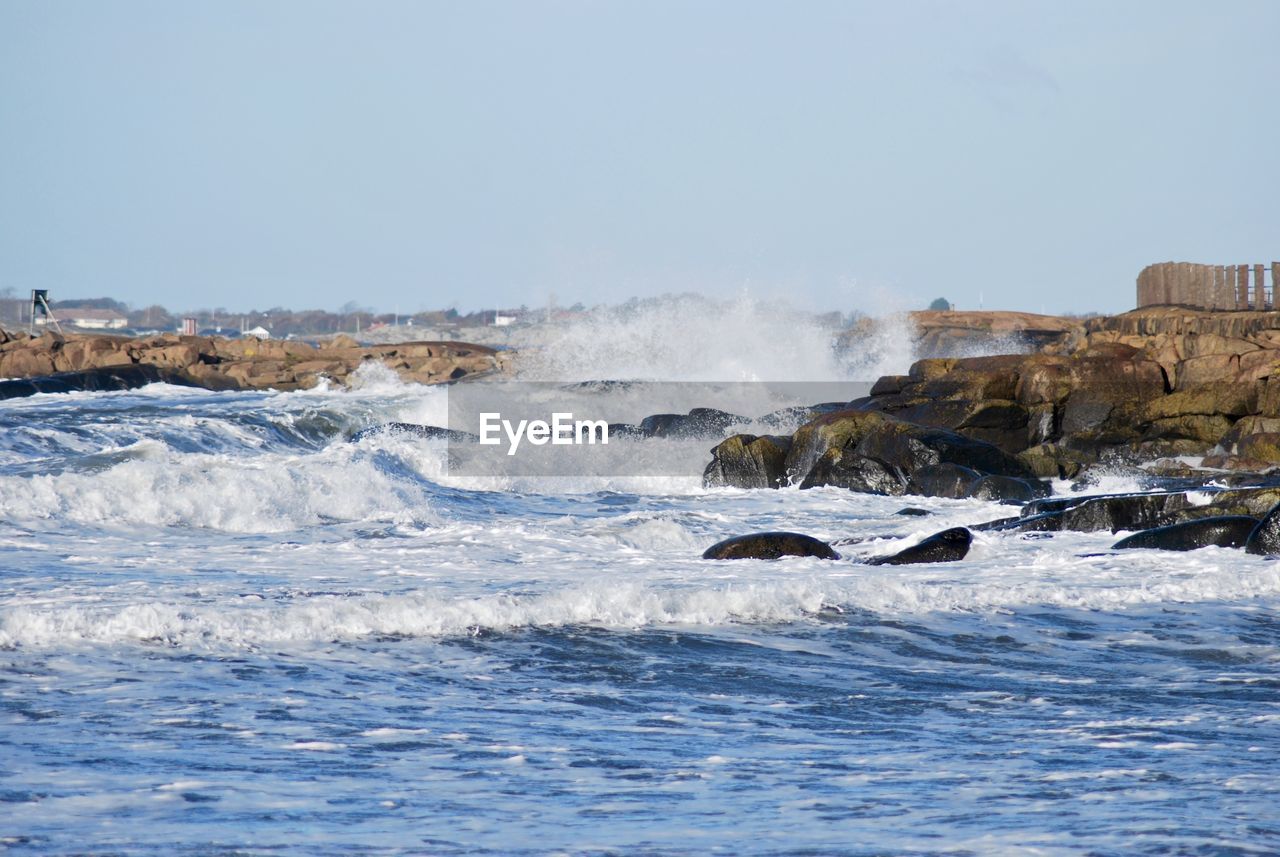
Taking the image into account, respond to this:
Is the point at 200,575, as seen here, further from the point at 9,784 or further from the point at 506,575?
the point at 9,784

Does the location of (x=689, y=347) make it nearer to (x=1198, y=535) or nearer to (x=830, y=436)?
(x=830, y=436)

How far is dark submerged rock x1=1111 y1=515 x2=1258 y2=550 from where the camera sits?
10727 millimetres

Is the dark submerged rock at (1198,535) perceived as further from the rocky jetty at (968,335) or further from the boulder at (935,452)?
the rocky jetty at (968,335)

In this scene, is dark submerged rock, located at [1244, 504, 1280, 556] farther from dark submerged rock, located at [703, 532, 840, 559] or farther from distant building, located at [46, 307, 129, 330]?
distant building, located at [46, 307, 129, 330]

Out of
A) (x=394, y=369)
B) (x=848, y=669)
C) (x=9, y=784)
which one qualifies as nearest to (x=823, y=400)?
(x=394, y=369)

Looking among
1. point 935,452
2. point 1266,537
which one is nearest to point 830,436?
point 935,452

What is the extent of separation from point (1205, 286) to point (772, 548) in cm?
1779

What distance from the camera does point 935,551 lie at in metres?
10.8

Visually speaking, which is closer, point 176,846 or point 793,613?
point 176,846

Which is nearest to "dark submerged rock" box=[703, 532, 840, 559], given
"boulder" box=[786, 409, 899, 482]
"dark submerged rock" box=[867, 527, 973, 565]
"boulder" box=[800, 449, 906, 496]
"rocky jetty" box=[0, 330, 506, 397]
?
"dark submerged rock" box=[867, 527, 973, 565]

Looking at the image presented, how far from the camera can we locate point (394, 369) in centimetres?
4122

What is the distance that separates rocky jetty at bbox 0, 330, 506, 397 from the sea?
2291 centimetres

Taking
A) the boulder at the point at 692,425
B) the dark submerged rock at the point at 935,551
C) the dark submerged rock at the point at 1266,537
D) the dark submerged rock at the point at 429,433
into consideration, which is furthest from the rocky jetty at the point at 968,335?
the dark submerged rock at the point at 935,551

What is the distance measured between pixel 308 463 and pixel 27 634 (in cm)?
808
